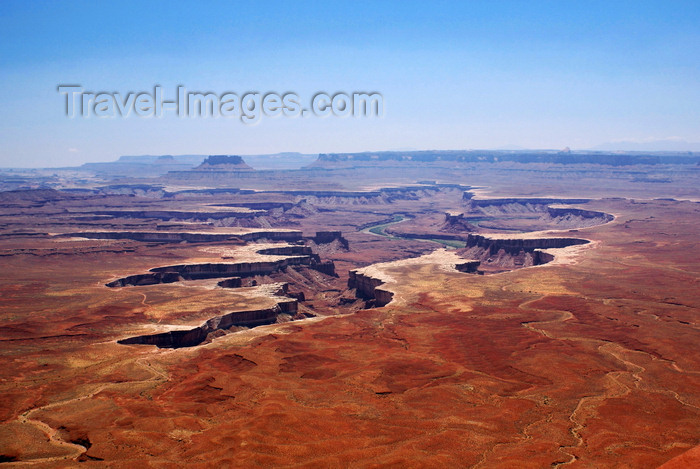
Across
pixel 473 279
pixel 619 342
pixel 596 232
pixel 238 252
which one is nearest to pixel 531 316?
pixel 619 342

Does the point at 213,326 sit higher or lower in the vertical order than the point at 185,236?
lower

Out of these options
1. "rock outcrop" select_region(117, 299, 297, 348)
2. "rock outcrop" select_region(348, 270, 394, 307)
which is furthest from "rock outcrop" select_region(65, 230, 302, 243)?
"rock outcrop" select_region(117, 299, 297, 348)

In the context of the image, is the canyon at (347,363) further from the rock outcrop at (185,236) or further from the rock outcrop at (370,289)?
the rock outcrop at (185,236)

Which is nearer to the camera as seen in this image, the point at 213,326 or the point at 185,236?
the point at 213,326

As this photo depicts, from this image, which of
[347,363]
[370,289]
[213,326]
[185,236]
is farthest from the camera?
[185,236]

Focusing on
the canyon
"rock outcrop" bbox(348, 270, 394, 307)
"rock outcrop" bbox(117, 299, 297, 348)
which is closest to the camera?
the canyon

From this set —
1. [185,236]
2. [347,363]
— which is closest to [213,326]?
[347,363]

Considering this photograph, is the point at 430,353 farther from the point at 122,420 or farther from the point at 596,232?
the point at 596,232

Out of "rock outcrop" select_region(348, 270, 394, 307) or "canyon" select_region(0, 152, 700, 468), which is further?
"rock outcrop" select_region(348, 270, 394, 307)

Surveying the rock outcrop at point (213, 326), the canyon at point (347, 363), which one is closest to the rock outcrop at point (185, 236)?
the canyon at point (347, 363)

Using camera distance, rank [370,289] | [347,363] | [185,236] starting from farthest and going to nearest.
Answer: [185,236]
[370,289]
[347,363]

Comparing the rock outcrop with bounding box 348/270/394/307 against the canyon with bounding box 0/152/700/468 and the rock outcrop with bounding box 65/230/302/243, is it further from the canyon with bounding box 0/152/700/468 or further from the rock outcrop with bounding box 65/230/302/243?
the rock outcrop with bounding box 65/230/302/243

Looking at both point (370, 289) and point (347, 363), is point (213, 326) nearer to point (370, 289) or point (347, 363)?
point (347, 363)
